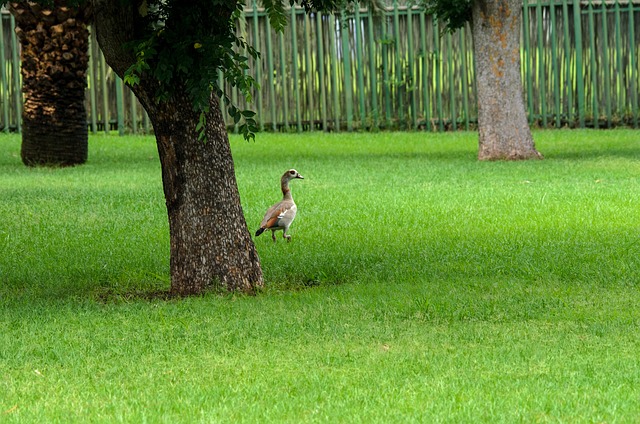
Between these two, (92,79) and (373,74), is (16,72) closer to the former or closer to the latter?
(92,79)

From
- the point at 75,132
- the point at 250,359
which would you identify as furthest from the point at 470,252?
the point at 75,132

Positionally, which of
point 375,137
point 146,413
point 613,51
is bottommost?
point 146,413

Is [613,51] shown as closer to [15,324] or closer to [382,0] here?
[382,0]

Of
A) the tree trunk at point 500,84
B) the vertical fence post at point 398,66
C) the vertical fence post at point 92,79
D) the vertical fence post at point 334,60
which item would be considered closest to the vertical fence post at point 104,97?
the vertical fence post at point 92,79

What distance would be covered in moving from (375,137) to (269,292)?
13.2 metres

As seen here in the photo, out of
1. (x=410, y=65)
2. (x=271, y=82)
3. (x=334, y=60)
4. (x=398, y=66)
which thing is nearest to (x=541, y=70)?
(x=410, y=65)

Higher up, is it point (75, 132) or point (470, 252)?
point (75, 132)

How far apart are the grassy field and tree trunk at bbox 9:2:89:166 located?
273cm

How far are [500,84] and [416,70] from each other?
509 centimetres

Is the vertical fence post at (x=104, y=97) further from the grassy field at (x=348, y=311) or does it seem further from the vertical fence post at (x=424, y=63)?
the grassy field at (x=348, y=311)

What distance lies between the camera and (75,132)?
54.8ft

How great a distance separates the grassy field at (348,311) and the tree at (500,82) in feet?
9.63

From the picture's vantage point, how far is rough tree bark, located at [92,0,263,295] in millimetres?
7887

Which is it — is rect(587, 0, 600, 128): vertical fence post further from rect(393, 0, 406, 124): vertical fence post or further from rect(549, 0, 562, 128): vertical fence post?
rect(393, 0, 406, 124): vertical fence post
